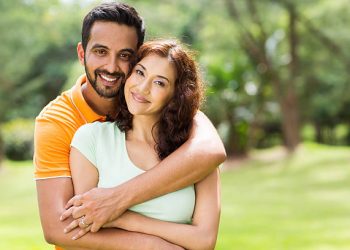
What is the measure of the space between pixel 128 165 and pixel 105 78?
0.51 metres

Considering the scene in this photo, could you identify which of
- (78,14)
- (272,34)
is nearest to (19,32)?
(78,14)

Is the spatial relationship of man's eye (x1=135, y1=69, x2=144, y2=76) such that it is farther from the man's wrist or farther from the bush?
the bush

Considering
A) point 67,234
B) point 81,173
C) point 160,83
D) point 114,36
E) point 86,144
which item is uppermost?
point 114,36

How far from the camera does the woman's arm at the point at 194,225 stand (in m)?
2.44

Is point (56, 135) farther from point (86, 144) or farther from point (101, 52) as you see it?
point (101, 52)

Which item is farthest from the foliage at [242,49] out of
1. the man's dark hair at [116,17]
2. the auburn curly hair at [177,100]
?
the auburn curly hair at [177,100]

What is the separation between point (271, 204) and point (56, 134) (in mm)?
9336

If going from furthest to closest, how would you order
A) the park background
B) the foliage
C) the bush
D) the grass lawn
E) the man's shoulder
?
the bush → the foliage → the park background → the grass lawn → the man's shoulder

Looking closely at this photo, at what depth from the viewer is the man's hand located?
242 cm

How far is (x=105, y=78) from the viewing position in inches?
112

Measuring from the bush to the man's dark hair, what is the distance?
1969 centimetres

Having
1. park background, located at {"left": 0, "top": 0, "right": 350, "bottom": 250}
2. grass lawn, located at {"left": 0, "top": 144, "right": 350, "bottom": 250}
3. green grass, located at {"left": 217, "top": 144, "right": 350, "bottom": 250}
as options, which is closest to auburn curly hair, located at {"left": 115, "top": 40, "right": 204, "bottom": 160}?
grass lawn, located at {"left": 0, "top": 144, "right": 350, "bottom": 250}

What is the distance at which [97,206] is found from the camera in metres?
2.42

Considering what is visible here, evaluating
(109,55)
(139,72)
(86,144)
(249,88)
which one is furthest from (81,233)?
(249,88)
